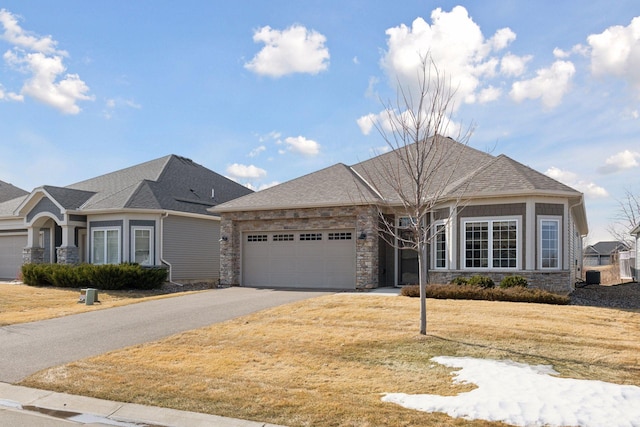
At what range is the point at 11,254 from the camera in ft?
90.5

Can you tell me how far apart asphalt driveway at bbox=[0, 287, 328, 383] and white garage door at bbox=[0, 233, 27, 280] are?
14.9m

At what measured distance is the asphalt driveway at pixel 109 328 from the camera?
9.21 metres

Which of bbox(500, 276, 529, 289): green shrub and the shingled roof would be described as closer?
bbox(500, 276, 529, 289): green shrub

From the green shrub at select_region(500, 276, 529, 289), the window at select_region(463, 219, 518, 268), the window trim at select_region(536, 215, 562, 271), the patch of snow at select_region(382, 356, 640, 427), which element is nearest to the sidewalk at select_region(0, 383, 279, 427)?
the patch of snow at select_region(382, 356, 640, 427)

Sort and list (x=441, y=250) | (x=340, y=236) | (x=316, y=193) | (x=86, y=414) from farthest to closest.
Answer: (x=316, y=193)
(x=340, y=236)
(x=441, y=250)
(x=86, y=414)

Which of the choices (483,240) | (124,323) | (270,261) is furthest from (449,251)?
(124,323)

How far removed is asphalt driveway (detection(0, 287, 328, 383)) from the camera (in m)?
9.21

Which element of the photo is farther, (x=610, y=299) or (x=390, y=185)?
(x=610, y=299)

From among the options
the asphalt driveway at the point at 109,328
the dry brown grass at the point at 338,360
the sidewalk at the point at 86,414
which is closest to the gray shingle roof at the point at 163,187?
the asphalt driveway at the point at 109,328

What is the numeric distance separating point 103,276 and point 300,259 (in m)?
7.77

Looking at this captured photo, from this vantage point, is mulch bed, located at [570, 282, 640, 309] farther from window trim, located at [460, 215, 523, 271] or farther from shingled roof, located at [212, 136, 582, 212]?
shingled roof, located at [212, 136, 582, 212]

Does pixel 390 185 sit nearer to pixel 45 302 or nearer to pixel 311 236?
pixel 311 236

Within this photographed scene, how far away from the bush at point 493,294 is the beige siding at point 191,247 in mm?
11900

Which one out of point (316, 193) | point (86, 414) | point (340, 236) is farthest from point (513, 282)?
point (86, 414)
